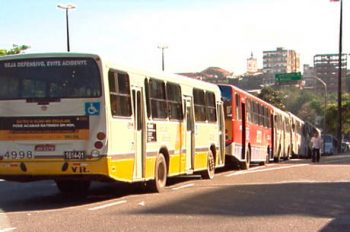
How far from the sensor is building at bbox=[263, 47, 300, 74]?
168 meters

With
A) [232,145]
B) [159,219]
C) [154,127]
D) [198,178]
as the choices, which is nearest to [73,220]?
[159,219]

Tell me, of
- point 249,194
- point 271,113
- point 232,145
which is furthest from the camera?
point 271,113

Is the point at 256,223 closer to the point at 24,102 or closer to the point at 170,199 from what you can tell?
the point at 170,199

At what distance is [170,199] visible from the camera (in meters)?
13.6

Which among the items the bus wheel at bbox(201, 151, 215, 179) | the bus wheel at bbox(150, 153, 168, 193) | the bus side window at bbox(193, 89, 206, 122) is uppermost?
the bus side window at bbox(193, 89, 206, 122)

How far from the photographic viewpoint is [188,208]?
12133 millimetres

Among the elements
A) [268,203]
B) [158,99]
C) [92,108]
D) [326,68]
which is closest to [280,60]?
[326,68]

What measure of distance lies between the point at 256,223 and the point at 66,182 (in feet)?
21.5

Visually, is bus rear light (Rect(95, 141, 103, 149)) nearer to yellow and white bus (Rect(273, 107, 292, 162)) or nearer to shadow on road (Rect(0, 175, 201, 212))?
shadow on road (Rect(0, 175, 201, 212))

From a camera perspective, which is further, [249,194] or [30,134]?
[249,194]

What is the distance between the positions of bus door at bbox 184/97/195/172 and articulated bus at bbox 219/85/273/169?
250 inches

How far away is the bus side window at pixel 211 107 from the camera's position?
67.1 feet

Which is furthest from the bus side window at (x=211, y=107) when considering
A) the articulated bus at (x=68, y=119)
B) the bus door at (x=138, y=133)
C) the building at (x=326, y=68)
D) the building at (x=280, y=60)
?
the building at (x=280, y=60)

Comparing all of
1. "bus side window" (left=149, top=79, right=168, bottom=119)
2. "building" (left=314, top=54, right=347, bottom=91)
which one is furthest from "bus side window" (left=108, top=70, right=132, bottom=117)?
"building" (left=314, top=54, right=347, bottom=91)
